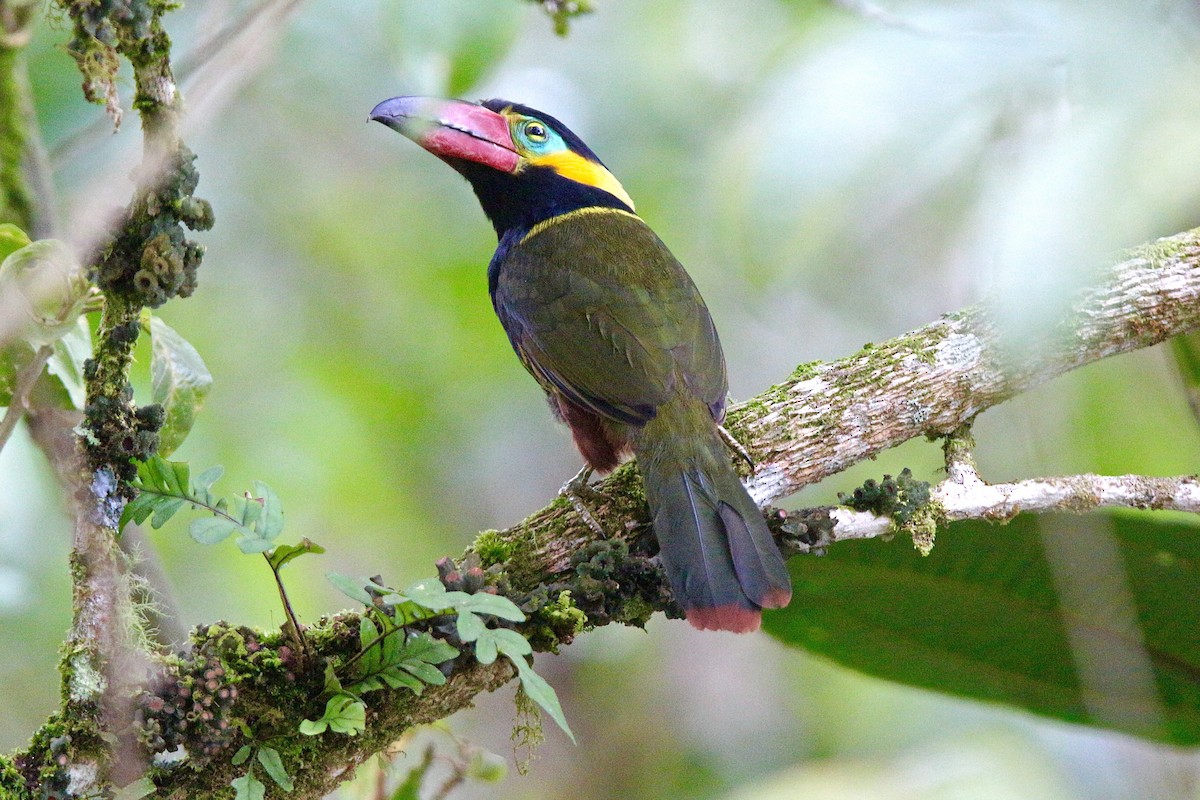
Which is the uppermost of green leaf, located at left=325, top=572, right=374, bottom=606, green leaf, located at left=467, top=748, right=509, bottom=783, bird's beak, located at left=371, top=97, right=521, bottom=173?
bird's beak, located at left=371, top=97, right=521, bottom=173

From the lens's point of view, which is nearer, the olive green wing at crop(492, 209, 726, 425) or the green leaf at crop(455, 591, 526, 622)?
the green leaf at crop(455, 591, 526, 622)

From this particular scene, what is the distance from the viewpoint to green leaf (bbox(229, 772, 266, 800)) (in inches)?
66.7

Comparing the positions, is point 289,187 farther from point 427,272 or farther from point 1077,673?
point 1077,673

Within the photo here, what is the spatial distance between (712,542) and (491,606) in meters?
0.73

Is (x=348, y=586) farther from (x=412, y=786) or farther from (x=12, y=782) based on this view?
(x=412, y=786)

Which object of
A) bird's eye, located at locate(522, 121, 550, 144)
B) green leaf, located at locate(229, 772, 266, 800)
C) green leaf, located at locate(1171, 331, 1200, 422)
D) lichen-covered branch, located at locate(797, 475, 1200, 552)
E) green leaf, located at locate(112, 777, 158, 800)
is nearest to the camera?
green leaf, located at locate(229, 772, 266, 800)

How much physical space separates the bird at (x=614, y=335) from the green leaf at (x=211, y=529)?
920 mm

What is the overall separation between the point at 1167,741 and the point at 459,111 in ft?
8.50

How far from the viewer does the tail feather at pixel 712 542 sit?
7.14 feet

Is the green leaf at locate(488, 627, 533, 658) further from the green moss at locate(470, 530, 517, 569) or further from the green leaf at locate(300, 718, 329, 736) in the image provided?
the green moss at locate(470, 530, 517, 569)

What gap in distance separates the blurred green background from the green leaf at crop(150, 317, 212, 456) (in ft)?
0.88

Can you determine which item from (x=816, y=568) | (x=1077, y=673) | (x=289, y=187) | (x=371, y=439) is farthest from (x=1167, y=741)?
(x=289, y=187)

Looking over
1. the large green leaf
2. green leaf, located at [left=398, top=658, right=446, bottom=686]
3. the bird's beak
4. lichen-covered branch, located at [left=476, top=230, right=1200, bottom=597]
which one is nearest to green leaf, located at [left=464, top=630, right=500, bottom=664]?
green leaf, located at [left=398, top=658, right=446, bottom=686]

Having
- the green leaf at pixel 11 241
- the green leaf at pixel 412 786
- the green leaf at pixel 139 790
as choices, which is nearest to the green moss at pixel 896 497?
the green leaf at pixel 412 786
